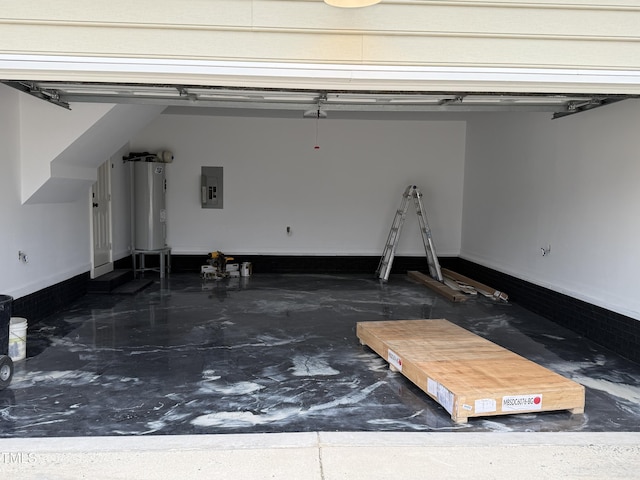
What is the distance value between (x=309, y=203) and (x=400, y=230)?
1.80m

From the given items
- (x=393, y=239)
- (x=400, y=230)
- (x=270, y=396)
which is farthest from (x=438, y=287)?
(x=270, y=396)

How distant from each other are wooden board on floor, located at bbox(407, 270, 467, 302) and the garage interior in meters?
0.17

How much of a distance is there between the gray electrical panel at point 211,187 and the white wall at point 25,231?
9.41 ft

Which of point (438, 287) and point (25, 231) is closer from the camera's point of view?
point (25, 231)

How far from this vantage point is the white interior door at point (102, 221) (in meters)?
7.46

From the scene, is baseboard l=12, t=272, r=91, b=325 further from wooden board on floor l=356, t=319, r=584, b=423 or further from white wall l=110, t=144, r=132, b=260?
wooden board on floor l=356, t=319, r=584, b=423

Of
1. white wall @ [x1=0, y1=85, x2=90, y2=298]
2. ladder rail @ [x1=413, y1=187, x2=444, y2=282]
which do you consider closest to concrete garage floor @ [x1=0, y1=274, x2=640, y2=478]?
white wall @ [x1=0, y1=85, x2=90, y2=298]

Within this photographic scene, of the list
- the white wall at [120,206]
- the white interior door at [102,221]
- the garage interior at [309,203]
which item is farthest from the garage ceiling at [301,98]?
the white wall at [120,206]

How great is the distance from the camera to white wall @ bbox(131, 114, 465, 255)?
30.9 ft

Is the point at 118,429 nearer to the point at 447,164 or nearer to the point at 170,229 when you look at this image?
the point at 170,229

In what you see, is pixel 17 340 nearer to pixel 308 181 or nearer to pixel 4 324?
pixel 4 324

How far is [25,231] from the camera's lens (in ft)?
17.6

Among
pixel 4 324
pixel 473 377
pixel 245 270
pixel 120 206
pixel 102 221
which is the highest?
pixel 120 206

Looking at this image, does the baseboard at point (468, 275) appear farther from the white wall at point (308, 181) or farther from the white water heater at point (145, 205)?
the white water heater at point (145, 205)
